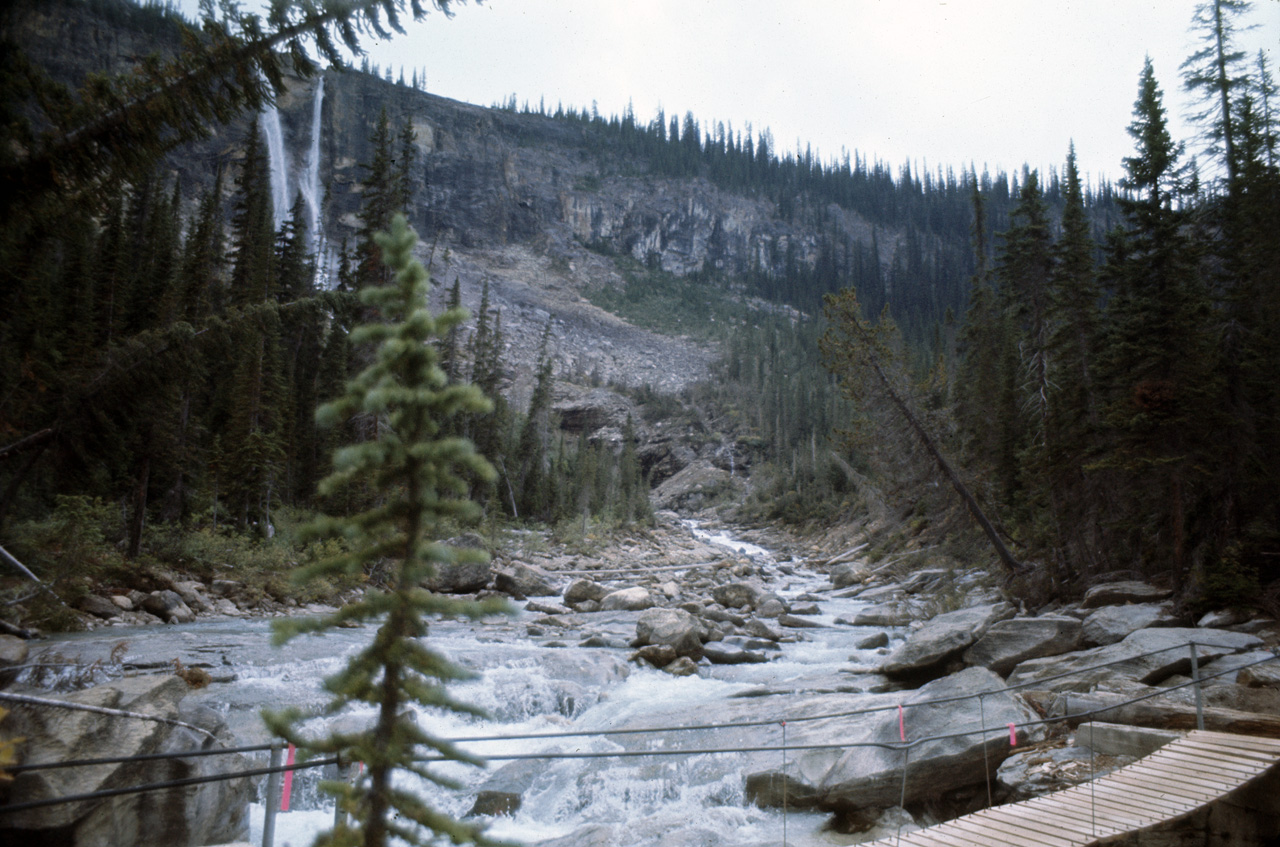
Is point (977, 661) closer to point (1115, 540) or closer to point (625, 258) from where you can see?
point (1115, 540)

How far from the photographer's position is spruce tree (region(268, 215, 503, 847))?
1960 mm

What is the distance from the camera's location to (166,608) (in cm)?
1495

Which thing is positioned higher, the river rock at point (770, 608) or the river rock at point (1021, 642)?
the river rock at point (1021, 642)

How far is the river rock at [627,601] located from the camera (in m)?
21.1

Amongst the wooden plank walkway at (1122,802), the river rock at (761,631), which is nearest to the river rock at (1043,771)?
the wooden plank walkway at (1122,802)

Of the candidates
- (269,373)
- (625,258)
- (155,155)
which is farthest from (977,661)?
(625,258)

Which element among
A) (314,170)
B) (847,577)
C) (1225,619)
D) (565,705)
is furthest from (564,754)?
(314,170)

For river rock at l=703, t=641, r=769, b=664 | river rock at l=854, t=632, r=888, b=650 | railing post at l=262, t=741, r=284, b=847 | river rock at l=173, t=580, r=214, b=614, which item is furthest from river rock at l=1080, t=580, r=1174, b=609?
river rock at l=173, t=580, r=214, b=614

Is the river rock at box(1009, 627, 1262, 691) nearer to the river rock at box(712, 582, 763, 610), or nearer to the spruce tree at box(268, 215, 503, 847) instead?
the spruce tree at box(268, 215, 503, 847)

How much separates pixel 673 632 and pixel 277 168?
Result: 90616 millimetres

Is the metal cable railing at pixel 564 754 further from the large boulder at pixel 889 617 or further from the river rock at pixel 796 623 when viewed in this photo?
the river rock at pixel 796 623

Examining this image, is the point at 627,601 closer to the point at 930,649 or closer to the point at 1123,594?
the point at 930,649

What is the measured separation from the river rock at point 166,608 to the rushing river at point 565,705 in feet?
1.88

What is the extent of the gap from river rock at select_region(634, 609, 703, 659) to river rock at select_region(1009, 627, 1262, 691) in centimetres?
644
